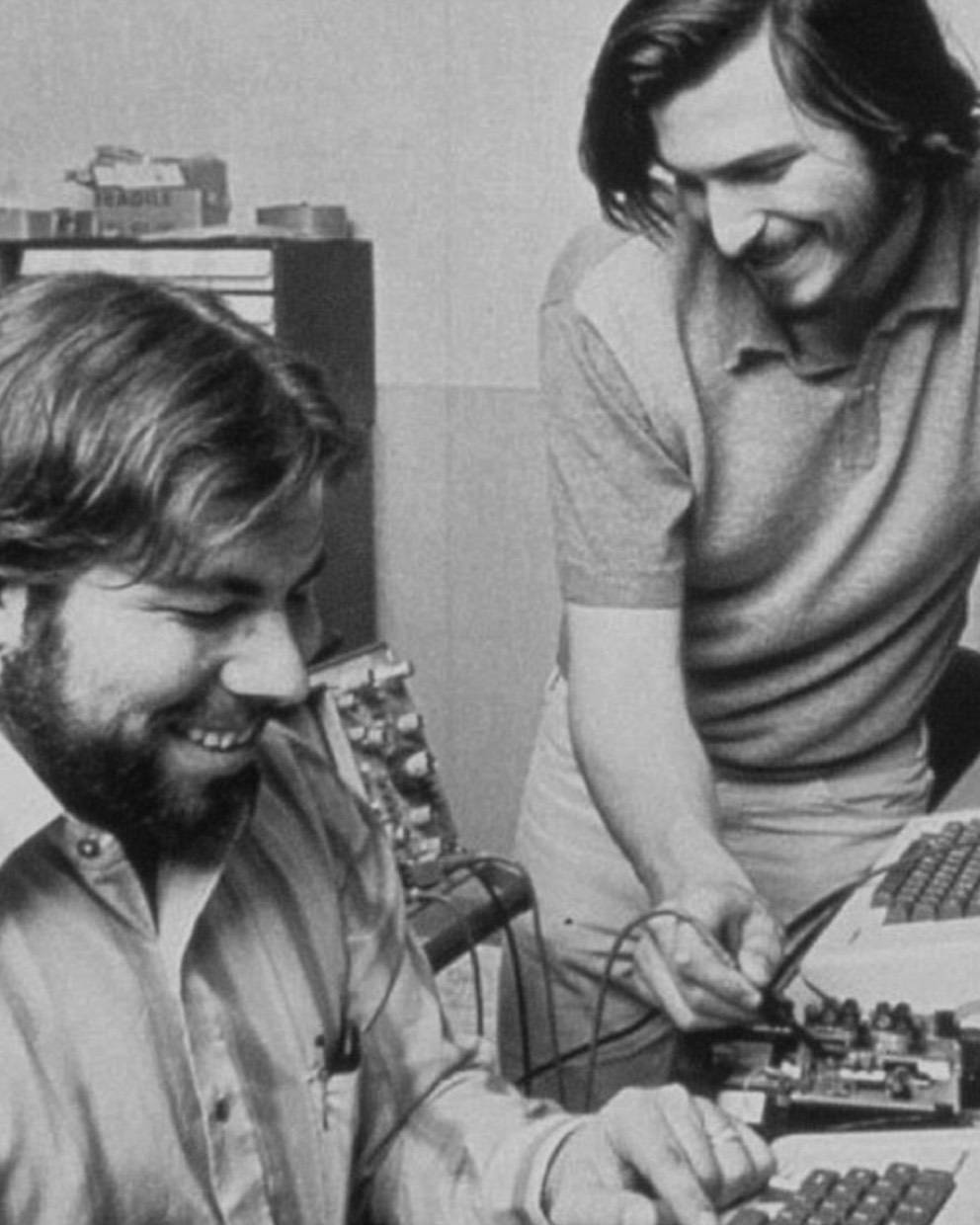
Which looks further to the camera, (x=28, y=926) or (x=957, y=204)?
(x=957, y=204)

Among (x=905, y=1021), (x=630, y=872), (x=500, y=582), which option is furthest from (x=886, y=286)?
(x=500, y=582)

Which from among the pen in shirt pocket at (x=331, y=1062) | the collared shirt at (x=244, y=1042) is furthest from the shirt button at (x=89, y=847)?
the pen in shirt pocket at (x=331, y=1062)

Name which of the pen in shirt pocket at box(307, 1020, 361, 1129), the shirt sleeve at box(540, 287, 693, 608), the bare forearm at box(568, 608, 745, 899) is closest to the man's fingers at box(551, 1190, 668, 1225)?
the pen in shirt pocket at box(307, 1020, 361, 1129)

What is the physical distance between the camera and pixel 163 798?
4.30ft

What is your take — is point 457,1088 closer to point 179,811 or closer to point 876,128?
point 179,811

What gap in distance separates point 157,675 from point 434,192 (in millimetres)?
2694

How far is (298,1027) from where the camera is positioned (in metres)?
1.42

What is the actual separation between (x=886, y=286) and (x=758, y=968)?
0.67 metres

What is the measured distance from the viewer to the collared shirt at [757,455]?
1.91 m

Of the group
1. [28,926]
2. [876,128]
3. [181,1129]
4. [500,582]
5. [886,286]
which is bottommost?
[500,582]

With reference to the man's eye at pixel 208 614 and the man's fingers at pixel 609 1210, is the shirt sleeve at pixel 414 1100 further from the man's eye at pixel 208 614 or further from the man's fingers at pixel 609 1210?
the man's eye at pixel 208 614

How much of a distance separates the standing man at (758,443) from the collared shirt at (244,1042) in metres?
0.29

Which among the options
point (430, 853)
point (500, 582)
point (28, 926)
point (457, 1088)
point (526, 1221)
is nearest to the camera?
point (28, 926)

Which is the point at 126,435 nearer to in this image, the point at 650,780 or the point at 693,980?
the point at 693,980
